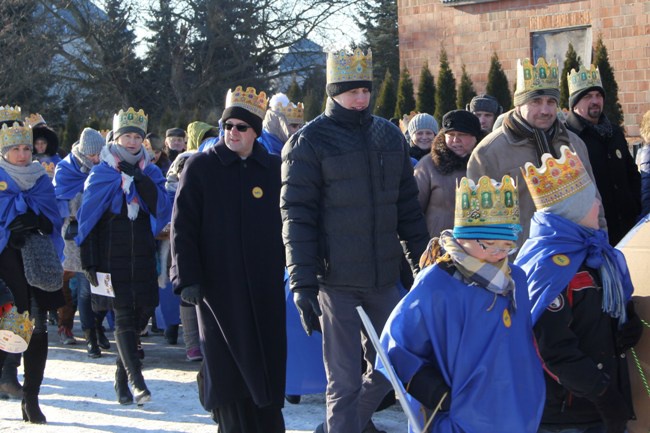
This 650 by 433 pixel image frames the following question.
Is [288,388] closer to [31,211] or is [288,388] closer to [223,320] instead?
[223,320]

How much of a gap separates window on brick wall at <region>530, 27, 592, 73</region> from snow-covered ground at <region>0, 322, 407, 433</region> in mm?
12955

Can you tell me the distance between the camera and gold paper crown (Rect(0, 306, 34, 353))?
18.4 ft

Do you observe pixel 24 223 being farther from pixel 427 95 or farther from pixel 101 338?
pixel 427 95

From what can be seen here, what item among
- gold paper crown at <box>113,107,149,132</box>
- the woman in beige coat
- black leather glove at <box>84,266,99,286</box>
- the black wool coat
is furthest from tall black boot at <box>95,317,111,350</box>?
the black wool coat

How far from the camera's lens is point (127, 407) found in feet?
23.6

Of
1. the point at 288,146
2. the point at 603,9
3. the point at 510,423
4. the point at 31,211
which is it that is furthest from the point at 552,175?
the point at 603,9

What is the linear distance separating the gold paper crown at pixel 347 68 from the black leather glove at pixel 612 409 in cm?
206

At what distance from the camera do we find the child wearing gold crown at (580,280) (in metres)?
4.25

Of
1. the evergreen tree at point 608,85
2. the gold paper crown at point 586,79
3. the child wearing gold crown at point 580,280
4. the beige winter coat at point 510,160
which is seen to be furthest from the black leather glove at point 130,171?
the evergreen tree at point 608,85

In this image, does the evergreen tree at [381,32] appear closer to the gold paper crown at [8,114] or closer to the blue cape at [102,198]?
the gold paper crown at [8,114]

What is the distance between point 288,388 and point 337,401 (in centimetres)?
155

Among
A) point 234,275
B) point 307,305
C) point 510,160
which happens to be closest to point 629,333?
point 307,305

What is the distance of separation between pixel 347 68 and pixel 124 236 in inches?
99.0

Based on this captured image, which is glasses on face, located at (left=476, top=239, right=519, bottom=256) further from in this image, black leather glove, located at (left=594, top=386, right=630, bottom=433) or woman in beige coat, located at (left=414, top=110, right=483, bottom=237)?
woman in beige coat, located at (left=414, top=110, right=483, bottom=237)
